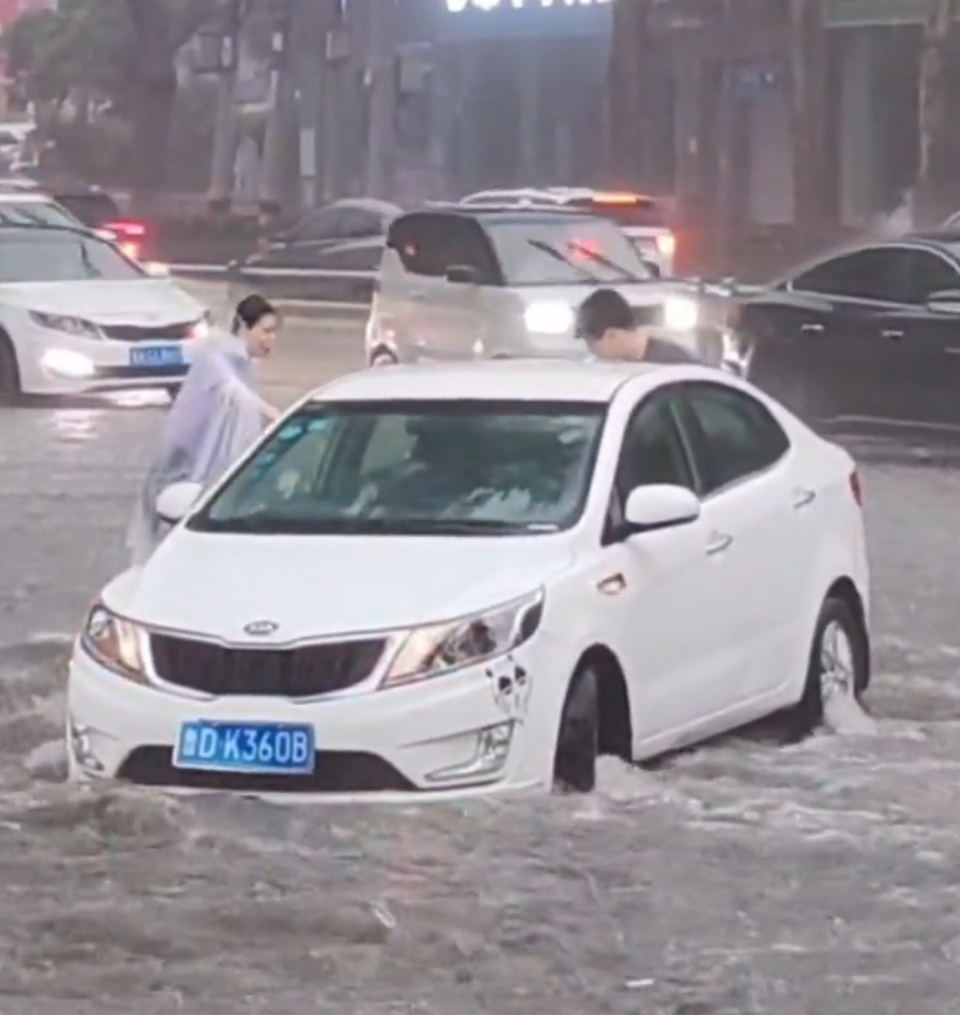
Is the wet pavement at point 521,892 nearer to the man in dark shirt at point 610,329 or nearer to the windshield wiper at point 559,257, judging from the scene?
the man in dark shirt at point 610,329

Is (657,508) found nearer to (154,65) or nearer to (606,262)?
(606,262)

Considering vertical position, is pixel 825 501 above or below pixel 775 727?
above

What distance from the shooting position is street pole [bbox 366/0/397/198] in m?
61.8

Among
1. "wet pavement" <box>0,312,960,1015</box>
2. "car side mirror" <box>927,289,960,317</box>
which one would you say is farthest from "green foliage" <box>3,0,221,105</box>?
"wet pavement" <box>0,312,960,1015</box>

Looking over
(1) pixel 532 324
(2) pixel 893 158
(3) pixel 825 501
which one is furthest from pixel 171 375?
(2) pixel 893 158

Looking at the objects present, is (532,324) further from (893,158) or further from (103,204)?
(893,158)

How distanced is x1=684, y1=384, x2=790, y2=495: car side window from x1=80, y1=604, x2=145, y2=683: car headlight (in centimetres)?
210

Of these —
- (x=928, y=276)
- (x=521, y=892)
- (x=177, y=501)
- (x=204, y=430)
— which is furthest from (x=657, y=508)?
(x=928, y=276)

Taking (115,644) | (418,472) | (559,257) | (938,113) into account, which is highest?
(418,472)

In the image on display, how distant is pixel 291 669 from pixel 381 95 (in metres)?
53.5

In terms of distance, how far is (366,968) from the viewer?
304 inches

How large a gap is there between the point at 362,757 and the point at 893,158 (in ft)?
Result: 138

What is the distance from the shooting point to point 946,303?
2200 centimetres

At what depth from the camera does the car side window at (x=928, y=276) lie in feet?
74.3
